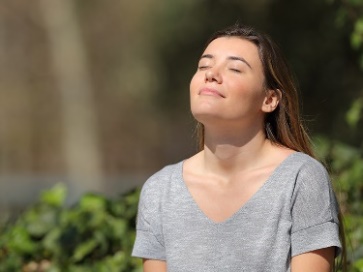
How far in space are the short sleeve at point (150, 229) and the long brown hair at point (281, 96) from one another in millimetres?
399

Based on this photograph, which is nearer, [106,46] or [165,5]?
[165,5]

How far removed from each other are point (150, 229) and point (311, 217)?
530mm

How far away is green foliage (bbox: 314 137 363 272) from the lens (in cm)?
421

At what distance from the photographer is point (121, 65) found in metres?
17.1

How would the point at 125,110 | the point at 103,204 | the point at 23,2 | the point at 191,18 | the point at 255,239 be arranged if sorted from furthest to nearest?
1. the point at 125,110
2. the point at 23,2
3. the point at 191,18
4. the point at 103,204
5. the point at 255,239

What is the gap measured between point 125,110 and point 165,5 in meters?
3.65

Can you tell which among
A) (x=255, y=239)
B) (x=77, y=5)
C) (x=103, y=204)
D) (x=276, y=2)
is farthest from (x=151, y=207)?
(x=77, y=5)

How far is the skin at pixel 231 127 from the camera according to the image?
327 cm

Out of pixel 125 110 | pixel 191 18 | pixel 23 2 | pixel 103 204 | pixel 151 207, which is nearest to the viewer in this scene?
pixel 151 207

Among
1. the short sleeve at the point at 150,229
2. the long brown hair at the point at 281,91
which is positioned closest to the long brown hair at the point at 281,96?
the long brown hair at the point at 281,91

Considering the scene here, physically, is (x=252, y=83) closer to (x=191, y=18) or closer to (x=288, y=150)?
(x=288, y=150)

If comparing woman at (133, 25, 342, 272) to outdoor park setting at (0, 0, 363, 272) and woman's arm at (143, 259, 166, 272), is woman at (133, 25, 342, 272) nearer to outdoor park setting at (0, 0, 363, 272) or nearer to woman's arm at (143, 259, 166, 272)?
woman's arm at (143, 259, 166, 272)

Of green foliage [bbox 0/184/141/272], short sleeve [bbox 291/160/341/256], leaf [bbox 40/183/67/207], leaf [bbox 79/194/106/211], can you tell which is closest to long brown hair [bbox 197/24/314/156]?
short sleeve [bbox 291/160/341/256]

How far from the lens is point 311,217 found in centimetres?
316
